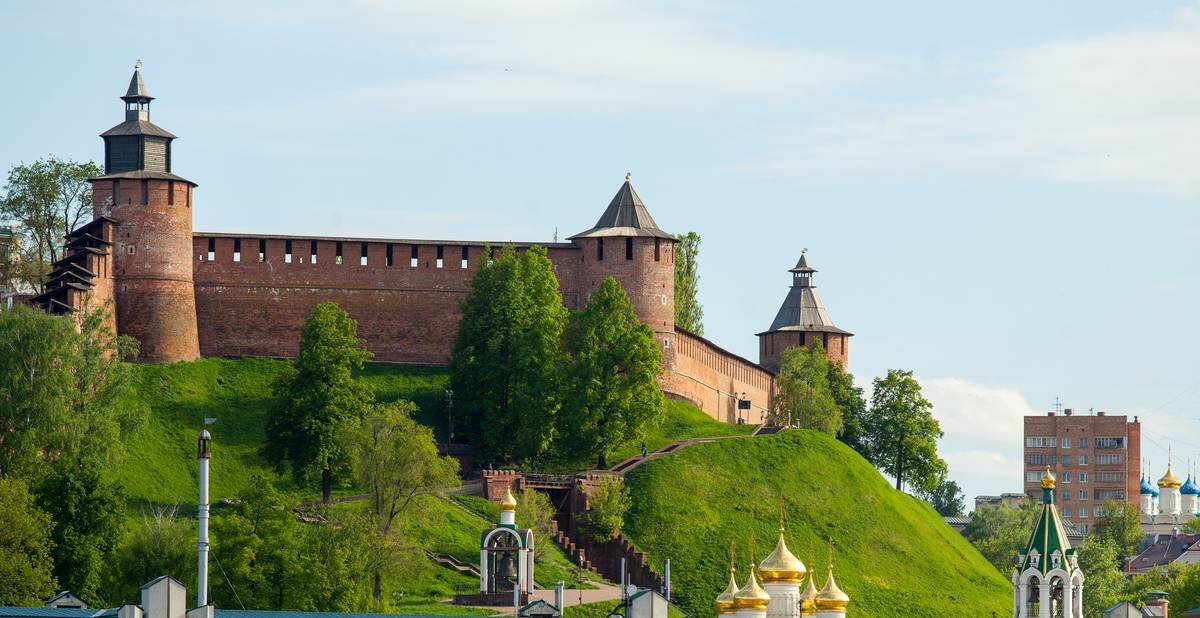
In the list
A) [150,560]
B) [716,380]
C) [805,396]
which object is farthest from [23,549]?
[805,396]

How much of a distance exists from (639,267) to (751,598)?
34697 millimetres

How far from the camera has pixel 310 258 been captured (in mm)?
92812

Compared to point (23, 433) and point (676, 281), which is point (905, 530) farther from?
point (23, 433)

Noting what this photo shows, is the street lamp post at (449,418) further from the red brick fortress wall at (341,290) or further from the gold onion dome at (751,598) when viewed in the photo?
the gold onion dome at (751,598)

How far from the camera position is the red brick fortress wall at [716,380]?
94375 millimetres

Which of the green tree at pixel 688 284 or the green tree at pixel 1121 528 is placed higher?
the green tree at pixel 688 284

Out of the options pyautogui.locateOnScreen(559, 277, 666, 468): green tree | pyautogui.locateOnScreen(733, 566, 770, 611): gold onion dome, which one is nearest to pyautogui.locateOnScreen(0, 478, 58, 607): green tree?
pyautogui.locateOnScreen(733, 566, 770, 611): gold onion dome

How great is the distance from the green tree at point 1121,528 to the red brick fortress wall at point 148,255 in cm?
6080

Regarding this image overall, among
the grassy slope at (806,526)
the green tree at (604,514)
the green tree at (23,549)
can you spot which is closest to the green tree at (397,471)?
the green tree at (604,514)

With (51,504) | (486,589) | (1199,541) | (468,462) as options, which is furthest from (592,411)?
(1199,541)

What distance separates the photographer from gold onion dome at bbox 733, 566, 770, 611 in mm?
59094

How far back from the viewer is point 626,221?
9438 centimetres

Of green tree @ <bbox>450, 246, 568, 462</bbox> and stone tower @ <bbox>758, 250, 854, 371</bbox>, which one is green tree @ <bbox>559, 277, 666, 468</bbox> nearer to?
green tree @ <bbox>450, 246, 568, 462</bbox>

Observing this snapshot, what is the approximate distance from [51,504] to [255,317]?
73.8 feet
